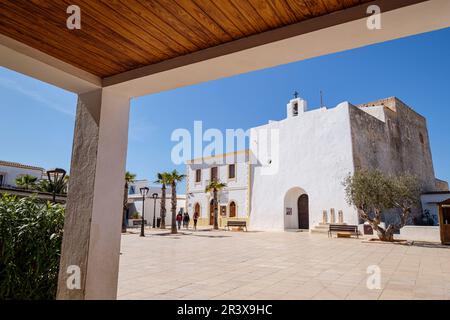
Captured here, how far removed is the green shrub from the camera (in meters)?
3.73

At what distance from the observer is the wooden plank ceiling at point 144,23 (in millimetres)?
2414

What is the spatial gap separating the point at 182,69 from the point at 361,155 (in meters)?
19.1

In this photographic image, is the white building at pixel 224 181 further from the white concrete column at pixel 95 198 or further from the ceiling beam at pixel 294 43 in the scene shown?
the ceiling beam at pixel 294 43

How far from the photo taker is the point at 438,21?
7.82 feet

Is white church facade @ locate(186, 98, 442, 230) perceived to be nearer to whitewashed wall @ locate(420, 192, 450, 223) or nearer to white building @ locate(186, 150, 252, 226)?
white building @ locate(186, 150, 252, 226)

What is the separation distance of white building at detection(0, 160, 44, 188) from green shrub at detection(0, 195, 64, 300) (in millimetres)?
31054

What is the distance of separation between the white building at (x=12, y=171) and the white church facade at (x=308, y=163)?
17.5m

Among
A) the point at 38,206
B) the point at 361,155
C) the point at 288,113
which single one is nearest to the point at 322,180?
the point at 361,155

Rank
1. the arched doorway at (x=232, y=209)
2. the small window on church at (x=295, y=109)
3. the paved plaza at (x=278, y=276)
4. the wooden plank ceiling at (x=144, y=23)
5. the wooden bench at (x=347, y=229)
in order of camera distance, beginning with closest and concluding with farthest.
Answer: the wooden plank ceiling at (x=144, y=23) → the paved plaza at (x=278, y=276) → the wooden bench at (x=347, y=229) → the small window on church at (x=295, y=109) → the arched doorway at (x=232, y=209)

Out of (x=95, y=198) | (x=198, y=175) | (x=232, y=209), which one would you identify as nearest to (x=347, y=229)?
(x=232, y=209)

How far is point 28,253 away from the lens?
3.90 meters

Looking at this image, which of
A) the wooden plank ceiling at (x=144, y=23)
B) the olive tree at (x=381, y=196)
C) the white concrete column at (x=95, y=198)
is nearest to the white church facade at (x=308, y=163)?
the olive tree at (x=381, y=196)

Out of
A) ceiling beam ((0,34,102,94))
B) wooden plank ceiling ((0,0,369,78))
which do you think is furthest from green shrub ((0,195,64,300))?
wooden plank ceiling ((0,0,369,78))

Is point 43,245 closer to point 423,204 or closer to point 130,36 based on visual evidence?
point 130,36
